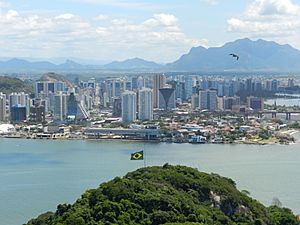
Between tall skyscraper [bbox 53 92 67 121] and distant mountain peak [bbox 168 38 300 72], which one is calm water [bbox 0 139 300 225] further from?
distant mountain peak [bbox 168 38 300 72]

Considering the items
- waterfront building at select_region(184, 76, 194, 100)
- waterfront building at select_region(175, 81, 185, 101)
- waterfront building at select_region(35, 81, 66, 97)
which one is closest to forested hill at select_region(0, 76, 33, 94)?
waterfront building at select_region(35, 81, 66, 97)

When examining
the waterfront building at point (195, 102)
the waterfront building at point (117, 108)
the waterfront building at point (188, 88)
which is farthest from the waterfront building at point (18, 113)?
the waterfront building at point (188, 88)

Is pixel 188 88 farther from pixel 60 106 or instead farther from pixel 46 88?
pixel 60 106

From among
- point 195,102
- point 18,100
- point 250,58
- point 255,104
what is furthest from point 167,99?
point 250,58

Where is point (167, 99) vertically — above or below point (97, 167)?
above

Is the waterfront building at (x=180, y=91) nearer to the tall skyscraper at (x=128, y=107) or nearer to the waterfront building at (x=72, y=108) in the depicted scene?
the waterfront building at (x=72, y=108)

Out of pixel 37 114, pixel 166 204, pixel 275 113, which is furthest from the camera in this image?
pixel 275 113

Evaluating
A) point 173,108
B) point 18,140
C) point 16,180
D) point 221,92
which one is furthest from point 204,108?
point 16,180
